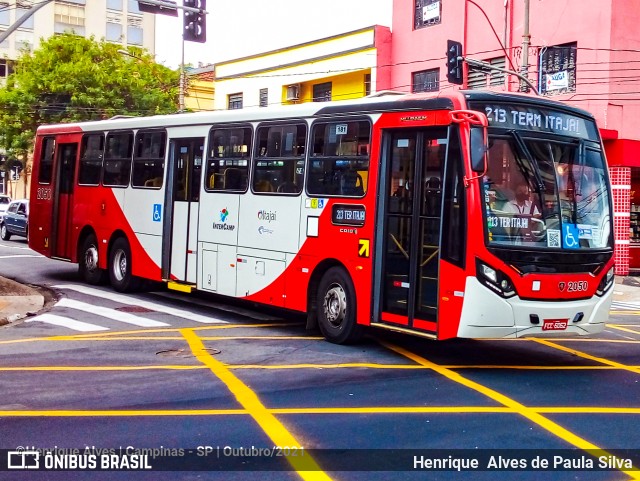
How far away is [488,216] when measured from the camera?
9703mm

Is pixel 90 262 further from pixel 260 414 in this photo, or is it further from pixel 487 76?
pixel 487 76

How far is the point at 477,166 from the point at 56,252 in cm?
1231

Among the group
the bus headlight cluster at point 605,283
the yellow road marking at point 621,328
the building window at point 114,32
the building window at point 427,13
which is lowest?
the yellow road marking at point 621,328

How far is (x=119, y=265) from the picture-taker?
56.0ft

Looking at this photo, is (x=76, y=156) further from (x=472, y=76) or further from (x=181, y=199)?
(x=472, y=76)

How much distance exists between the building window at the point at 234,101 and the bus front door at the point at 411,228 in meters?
29.5

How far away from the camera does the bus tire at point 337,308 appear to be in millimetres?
11367

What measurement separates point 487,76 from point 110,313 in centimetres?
1895

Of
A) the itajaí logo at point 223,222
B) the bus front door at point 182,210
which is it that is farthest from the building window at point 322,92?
the itajaí logo at point 223,222

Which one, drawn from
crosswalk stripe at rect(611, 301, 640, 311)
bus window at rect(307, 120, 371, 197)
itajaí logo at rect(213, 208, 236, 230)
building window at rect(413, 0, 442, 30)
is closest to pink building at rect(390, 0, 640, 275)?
building window at rect(413, 0, 442, 30)

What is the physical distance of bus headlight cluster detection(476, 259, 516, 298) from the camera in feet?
31.6

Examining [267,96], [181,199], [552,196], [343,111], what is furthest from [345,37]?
[552,196]

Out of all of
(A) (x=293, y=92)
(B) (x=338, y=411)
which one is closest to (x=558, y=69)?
(A) (x=293, y=92)

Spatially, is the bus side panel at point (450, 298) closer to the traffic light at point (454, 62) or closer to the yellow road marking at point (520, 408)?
the yellow road marking at point (520, 408)
